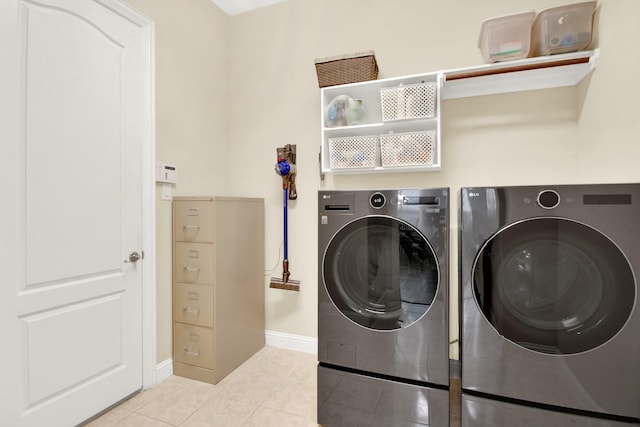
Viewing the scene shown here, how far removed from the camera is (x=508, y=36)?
1605 mm

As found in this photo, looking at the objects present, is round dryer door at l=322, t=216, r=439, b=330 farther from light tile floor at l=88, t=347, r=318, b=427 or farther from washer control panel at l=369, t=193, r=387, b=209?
light tile floor at l=88, t=347, r=318, b=427

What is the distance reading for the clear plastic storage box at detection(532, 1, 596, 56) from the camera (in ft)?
4.93

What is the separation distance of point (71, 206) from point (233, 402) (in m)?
1.39

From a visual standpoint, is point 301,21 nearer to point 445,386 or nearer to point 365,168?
point 365,168

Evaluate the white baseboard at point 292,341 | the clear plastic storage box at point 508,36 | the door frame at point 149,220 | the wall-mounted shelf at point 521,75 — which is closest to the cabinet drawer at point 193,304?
the door frame at point 149,220

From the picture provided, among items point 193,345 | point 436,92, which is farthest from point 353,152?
point 193,345

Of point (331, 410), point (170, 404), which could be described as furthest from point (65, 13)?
point (331, 410)

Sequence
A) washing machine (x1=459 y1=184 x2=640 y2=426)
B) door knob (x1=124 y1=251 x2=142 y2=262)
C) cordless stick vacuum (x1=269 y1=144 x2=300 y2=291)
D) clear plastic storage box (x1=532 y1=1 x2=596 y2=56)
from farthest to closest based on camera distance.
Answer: cordless stick vacuum (x1=269 y1=144 x2=300 y2=291) < door knob (x1=124 y1=251 x2=142 y2=262) < clear plastic storage box (x1=532 y1=1 x2=596 y2=56) < washing machine (x1=459 y1=184 x2=640 y2=426)

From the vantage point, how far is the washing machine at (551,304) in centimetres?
106

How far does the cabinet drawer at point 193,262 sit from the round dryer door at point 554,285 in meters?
1.54

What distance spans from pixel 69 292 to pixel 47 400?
0.50 meters

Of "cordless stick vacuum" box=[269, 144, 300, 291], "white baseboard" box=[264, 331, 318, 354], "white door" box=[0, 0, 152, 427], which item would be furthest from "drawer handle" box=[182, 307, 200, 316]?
"white baseboard" box=[264, 331, 318, 354]

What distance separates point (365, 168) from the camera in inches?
76.9

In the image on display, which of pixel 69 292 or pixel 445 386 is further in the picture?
pixel 69 292
